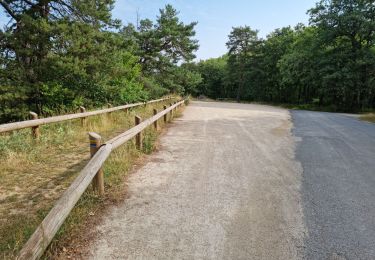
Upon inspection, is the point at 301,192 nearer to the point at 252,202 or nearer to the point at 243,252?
the point at 252,202

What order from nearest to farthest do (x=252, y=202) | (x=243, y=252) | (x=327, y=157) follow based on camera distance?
(x=243, y=252) → (x=252, y=202) → (x=327, y=157)

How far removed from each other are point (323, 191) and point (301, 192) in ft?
1.23

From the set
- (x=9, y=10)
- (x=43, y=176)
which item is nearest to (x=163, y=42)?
(x=9, y=10)

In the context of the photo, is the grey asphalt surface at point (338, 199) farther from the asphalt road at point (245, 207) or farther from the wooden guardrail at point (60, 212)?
the wooden guardrail at point (60, 212)

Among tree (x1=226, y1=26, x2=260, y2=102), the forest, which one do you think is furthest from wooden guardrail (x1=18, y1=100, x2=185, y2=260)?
tree (x1=226, y1=26, x2=260, y2=102)

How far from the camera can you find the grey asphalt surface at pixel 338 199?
335cm

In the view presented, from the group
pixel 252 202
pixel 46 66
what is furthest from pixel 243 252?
pixel 46 66

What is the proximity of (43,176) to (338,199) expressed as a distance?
4.87 m

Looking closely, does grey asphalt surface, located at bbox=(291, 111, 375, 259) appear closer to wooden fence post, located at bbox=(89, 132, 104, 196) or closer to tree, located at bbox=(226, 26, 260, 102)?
wooden fence post, located at bbox=(89, 132, 104, 196)

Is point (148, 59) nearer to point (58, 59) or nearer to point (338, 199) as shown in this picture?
point (58, 59)

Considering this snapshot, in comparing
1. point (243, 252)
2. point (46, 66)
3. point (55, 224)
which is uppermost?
point (46, 66)

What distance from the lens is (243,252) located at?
3.22m

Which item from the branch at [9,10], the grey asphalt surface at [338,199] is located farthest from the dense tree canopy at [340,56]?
the branch at [9,10]

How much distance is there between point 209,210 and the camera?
4191 millimetres
